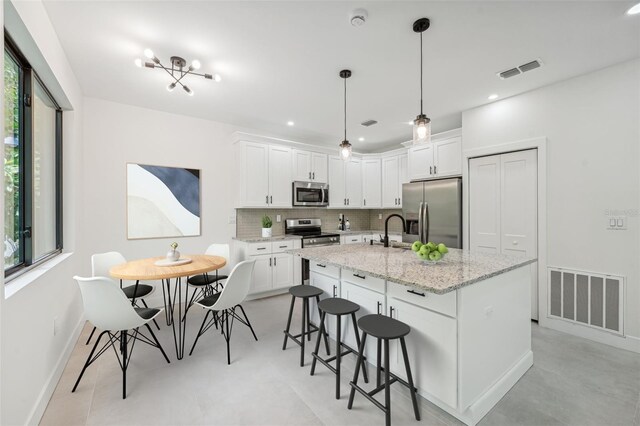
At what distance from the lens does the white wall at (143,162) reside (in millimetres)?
3453

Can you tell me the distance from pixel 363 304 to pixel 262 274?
7.46 feet

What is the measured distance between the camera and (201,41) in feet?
7.68

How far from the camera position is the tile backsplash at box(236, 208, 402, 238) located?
15.0ft

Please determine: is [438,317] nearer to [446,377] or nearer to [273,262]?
[446,377]

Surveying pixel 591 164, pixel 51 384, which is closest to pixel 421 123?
pixel 591 164

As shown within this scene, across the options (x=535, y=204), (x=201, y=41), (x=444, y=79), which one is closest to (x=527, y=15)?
(x=444, y=79)

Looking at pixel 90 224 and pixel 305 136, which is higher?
pixel 305 136

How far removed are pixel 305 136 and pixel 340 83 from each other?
221cm

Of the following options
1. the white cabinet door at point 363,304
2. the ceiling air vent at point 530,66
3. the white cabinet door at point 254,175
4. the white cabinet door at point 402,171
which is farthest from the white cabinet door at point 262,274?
the ceiling air vent at point 530,66

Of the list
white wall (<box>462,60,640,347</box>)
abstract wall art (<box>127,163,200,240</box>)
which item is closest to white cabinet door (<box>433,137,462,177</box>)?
white wall (<box>462,60,640,347</box>)

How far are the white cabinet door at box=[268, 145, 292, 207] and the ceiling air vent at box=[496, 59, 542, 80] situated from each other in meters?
3.06

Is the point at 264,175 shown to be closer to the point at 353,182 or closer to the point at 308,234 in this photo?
the point at 308,234

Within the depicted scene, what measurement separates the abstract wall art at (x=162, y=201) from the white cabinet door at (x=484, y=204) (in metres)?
3.91

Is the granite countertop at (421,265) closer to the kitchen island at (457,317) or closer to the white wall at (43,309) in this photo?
the kitchen island at (457,317)
